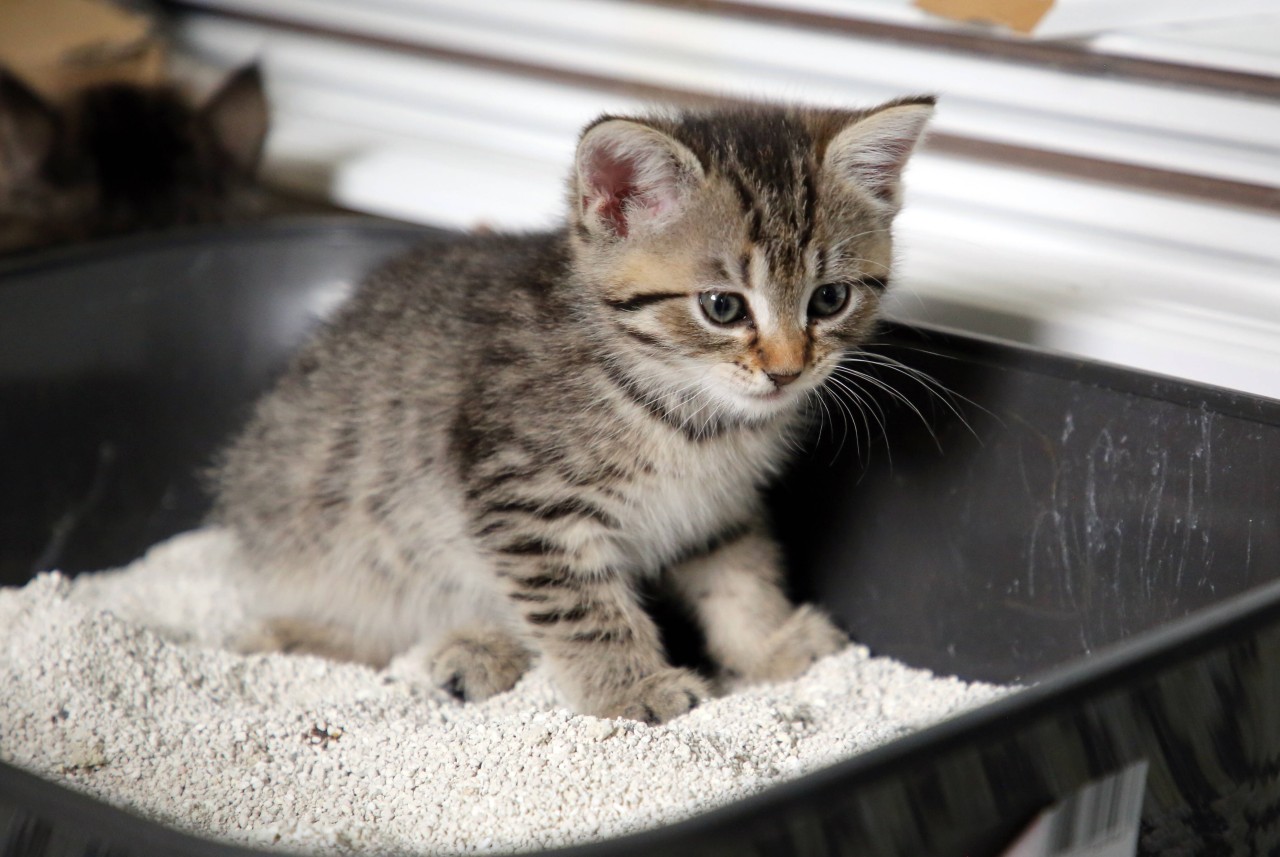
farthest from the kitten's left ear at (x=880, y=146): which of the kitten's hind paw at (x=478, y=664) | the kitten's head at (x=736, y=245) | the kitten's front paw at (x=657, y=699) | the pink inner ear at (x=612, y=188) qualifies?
the kitten's hind paw at (x=478, y=664)

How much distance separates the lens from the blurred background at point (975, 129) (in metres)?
1.71

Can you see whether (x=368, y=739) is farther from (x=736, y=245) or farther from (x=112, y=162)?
(x=112, y=162)

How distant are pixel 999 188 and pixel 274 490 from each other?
1.22m

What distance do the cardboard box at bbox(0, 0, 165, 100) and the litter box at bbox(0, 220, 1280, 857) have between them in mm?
897

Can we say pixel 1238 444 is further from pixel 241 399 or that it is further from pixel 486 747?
pixel 241 399

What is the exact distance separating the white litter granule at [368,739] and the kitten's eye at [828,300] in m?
0.49

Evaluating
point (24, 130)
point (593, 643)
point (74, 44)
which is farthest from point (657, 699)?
point (74, 44)

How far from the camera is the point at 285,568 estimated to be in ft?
5.95

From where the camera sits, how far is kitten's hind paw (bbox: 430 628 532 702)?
165 centimetres

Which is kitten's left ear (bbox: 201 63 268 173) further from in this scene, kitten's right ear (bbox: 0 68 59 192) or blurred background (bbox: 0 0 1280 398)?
kitten's right ear (bbox: 0 68 59 192)

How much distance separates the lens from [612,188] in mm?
1437

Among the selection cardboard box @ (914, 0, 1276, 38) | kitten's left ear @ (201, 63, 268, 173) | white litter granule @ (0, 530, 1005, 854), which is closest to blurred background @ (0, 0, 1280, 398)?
cardboard box @ (914, 0, 1276, 38)

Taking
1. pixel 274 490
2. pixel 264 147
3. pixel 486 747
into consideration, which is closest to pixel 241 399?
pixel 274 490

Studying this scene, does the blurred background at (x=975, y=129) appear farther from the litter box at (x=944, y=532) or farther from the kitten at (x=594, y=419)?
the kitten at (x=594, y=419)
